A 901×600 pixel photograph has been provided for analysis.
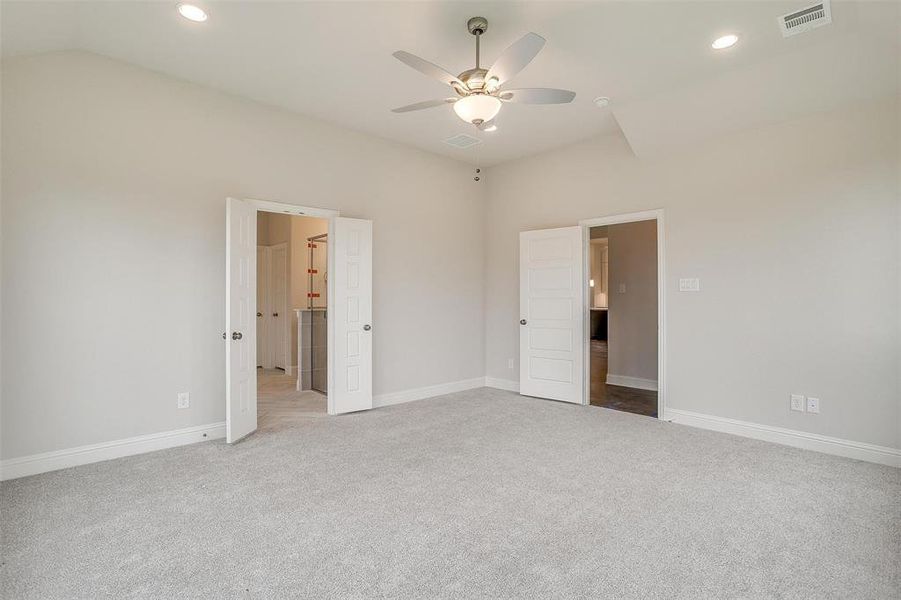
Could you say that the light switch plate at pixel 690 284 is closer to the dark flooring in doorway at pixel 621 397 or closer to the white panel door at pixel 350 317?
the dark flooring in doorway at pixel 621 397

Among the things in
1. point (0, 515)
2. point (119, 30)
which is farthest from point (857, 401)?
point (119, 30)

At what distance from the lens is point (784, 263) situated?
3.79 meters

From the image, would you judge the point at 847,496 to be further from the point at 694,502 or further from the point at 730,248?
the point at 730,248

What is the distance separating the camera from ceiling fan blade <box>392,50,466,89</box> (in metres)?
2.39

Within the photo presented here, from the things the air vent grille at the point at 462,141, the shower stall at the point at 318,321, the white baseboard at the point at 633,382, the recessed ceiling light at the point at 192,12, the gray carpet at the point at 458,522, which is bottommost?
the gray carpet at the point at 458,522

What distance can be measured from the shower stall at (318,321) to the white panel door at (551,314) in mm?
2604

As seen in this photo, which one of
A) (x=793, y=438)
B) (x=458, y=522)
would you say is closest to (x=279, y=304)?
(x=458, y=522)

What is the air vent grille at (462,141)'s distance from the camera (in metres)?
4.97

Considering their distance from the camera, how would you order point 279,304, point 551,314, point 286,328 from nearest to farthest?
point 551,314 < point 286,328 < point 279,304

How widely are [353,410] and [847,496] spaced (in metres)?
4.05

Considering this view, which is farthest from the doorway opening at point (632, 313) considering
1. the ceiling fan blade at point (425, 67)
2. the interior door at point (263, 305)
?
the interior door at point (263, 305)

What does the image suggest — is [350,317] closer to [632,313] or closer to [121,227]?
[121,227]

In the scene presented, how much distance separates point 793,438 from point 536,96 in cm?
354

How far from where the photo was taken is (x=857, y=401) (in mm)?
3434
